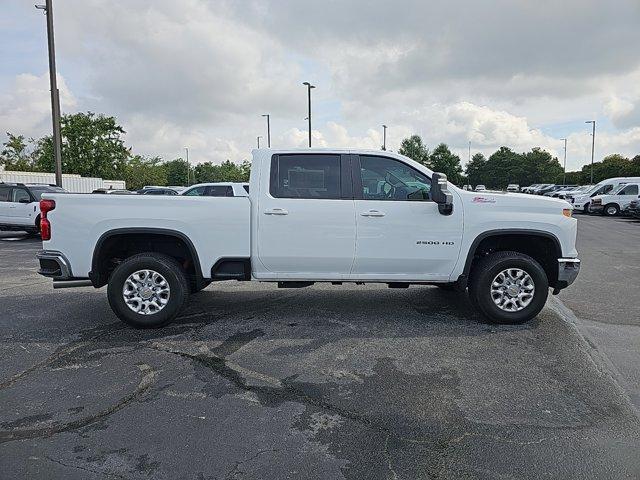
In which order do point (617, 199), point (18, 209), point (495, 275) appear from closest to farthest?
point (495, 275) → point (18, 209) → point (617, 199)

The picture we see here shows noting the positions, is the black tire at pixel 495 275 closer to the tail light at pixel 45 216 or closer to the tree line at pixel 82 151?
the tail light at pixel 45 216

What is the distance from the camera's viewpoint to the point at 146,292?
5.49 meters

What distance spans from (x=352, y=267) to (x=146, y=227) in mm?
2334

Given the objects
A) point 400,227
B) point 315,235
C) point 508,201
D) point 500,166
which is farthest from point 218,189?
point 500,166

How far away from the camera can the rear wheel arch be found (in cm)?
541

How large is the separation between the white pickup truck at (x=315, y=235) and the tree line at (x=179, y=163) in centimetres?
455

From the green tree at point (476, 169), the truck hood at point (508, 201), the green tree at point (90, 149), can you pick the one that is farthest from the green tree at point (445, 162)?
the truck hood at point (508, 201)

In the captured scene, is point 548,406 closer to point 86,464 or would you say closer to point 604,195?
point 86,464

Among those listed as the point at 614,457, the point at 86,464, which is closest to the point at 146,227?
the point at 86,464

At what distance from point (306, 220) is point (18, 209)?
12.8 m

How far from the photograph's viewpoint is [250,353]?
477 cm

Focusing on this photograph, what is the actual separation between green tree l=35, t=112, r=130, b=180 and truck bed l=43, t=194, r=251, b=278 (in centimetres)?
4289

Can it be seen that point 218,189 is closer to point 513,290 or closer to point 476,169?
point 513,290

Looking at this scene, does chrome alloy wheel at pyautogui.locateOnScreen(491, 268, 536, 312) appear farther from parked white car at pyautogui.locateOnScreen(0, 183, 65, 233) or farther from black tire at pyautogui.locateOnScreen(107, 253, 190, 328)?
parked white car at pyautogui.locateOnScreen(0, 183, 65, 233)
